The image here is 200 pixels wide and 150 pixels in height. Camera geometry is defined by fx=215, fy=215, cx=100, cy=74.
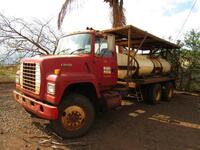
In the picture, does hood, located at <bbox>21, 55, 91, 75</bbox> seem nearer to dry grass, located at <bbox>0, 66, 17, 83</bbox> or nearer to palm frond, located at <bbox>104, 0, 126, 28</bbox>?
palm frond, located at <bbox>104, 0, 126, 28</bbox>

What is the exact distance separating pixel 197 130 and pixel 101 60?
3245 millimetres

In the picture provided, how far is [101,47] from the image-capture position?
5805 mm

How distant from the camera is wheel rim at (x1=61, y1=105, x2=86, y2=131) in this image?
4.75m

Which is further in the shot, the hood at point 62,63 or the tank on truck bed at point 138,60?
the tank on truck bed at point 138,60

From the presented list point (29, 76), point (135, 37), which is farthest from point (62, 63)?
point (135, 37)

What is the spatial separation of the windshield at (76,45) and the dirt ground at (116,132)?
6.60 feet

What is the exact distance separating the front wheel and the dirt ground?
186 mm

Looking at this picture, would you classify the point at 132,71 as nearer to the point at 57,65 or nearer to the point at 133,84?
the point at 133,84

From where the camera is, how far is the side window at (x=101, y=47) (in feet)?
18.6

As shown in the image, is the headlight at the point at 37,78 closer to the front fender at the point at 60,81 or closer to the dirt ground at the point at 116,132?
the front fender at the point at 60,81

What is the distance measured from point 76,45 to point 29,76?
1.44 metres

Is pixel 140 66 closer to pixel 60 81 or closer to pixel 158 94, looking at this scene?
pixel 158 94

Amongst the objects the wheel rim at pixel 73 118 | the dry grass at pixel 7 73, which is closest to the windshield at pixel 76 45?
the wheel rim at pixel 73 118

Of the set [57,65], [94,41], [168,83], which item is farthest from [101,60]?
[168,83]
